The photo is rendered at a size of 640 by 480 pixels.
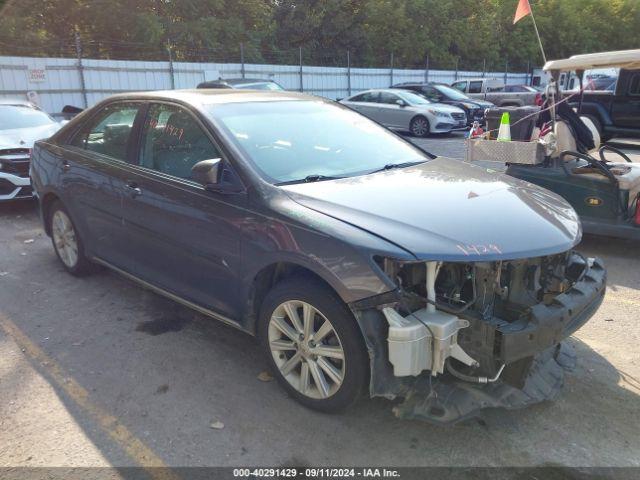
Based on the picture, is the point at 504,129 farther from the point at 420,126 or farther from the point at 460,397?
the point at 420,126

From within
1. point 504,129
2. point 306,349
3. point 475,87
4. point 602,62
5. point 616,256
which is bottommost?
point 616,256

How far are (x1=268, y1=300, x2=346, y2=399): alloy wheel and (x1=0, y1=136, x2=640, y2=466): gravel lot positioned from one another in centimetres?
18

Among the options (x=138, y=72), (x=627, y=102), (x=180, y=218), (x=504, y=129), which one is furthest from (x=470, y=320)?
(x=138, y=72)

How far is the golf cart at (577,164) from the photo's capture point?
553cm

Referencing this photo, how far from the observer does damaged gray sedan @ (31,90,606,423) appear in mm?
2676

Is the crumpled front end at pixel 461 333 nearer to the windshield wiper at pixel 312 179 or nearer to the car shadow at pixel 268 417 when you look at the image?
the car shadow at pixel 268 417

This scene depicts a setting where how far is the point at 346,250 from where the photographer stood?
2721mm

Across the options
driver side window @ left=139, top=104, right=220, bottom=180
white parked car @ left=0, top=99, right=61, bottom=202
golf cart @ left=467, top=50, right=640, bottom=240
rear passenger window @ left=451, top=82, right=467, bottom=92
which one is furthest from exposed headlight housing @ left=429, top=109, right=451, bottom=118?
driver side window @ left=139, top=104, right=220, bottom=180

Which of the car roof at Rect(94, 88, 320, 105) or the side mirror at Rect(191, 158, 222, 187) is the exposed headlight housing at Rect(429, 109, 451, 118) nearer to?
the car roof at Rect(94, 88, 320, 105)

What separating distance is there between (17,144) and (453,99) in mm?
13838

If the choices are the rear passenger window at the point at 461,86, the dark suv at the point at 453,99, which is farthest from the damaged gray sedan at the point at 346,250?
the rear passenger window at the point at 461,86

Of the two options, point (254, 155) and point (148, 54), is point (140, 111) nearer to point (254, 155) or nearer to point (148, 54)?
point (254, 155)

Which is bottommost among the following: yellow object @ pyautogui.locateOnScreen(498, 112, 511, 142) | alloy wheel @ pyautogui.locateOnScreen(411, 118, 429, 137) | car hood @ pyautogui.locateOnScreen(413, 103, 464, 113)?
alloy wheel @ pyautogui.locateOnScreen(411, 118, 429, 137)

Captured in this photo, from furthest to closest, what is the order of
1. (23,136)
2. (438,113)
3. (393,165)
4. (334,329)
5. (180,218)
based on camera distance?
(438,113), (23,136), (393,165), (180,218), (334,329)
